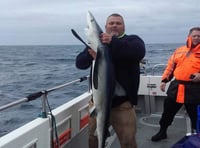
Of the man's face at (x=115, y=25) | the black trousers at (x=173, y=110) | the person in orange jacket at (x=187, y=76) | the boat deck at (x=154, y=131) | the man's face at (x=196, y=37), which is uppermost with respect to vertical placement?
the man's face at (x=115, y=25)

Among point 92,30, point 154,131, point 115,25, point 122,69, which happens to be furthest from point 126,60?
point 154,131

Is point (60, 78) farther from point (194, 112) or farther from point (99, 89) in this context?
point (99, 89)

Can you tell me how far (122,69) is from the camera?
3.45 metres

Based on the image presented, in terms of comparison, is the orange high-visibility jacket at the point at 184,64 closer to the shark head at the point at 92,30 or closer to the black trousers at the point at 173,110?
the black trousers at the point at 173,110

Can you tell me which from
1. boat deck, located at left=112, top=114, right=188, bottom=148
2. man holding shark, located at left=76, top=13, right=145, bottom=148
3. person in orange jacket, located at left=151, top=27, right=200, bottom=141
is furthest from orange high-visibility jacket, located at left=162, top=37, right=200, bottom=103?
man holding shark, located at left=76, top=13, right=145, bottom=148

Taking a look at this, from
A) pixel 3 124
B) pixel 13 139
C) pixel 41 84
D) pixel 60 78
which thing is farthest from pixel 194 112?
pixel 60 78

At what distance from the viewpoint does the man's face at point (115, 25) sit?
3.42 meters

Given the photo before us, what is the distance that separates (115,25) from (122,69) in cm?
44

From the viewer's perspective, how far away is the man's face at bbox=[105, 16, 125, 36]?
11.2 ft

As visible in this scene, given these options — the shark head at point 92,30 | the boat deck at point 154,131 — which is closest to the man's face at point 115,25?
the shark head at point 92,30

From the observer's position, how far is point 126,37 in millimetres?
3359

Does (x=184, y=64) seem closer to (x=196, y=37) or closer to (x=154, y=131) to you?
(x=196, y=37)

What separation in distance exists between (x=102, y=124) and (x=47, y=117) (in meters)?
0.61

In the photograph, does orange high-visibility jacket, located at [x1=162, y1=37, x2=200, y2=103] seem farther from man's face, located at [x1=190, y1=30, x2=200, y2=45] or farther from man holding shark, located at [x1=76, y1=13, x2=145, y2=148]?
man holding shark, located at [x1=76, y1=13, x2=145, y2=148]
